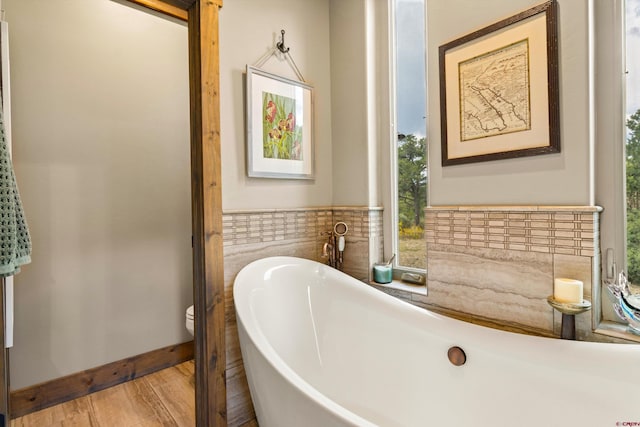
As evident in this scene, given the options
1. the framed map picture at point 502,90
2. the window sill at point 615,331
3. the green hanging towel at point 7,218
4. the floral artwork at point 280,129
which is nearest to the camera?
the green hanging towel at point 7,218

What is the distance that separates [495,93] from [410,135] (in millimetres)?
497

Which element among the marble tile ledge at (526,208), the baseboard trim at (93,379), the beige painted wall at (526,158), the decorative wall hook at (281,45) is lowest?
the baseboard trim at (93,379)

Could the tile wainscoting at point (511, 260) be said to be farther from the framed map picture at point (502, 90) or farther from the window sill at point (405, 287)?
the framed map picture at point (502, 90)

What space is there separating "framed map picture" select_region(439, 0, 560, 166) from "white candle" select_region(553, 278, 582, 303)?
499 millimetres

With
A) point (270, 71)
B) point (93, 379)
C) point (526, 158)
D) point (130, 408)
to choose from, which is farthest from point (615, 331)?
point (93, 379)

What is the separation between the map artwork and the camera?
124 centimetres

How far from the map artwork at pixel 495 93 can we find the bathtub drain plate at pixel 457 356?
920 mm

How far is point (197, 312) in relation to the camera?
1.40 meters

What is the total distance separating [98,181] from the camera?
77.0 inches

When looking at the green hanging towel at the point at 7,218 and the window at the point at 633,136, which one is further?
the window at the point at 633,136

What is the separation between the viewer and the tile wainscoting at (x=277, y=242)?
1477 mm

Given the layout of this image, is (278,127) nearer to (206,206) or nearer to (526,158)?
(206,206)

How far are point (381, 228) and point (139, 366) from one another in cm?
192

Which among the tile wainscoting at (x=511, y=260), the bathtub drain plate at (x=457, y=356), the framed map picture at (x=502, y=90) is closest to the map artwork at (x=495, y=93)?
the framed map picture at (x=502, y=90)
